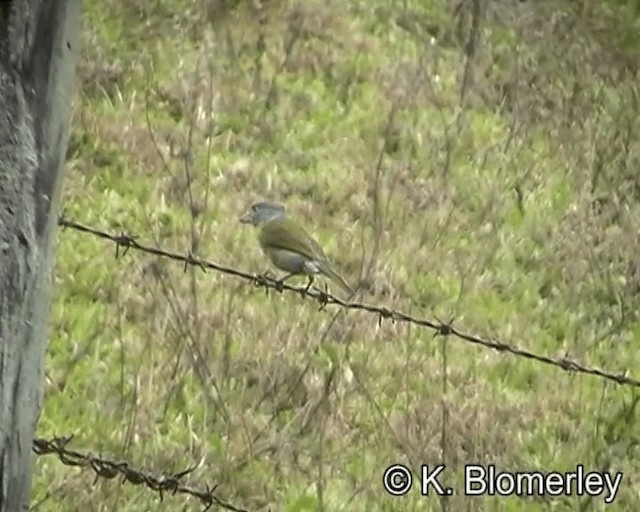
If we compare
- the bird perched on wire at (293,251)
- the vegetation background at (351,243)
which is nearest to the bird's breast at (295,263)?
the bird perched on wire at (293,251)

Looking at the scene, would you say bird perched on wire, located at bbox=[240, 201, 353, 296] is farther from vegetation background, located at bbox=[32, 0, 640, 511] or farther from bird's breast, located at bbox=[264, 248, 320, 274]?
vegetation background, located at bbox=[32, 0, 640, 511]

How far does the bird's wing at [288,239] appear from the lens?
4754mm

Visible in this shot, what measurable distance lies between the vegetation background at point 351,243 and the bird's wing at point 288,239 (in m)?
0.38

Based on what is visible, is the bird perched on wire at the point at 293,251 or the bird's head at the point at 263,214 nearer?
the bird perched on wire at the point at 293,251

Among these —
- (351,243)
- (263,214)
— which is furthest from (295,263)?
(351,243)

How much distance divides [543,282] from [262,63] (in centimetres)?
307

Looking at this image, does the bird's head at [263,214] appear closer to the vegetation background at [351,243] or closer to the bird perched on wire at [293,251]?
the bird perched on wire at [293,251]

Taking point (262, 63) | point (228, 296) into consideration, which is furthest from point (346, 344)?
point (262, 63)

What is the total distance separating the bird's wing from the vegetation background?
1.25 feet

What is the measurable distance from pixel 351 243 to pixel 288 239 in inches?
85.5

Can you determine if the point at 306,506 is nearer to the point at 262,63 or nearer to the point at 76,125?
the point at 76,125

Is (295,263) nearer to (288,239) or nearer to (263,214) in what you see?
(288,239)

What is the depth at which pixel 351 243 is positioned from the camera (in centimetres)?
696

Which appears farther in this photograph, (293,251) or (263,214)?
(263,214)
